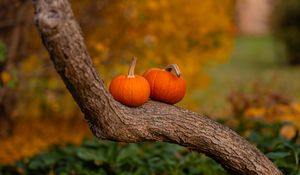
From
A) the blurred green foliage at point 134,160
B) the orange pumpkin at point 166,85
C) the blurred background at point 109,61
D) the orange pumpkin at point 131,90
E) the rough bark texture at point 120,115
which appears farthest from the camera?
the blurred background at point 109,61

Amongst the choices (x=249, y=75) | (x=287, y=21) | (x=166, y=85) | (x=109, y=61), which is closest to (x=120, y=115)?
(x=166, y=85)

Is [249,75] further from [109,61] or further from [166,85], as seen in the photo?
[166,85]

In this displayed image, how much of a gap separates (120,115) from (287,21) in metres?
12.3

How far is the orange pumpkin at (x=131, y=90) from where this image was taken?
2.57 meters

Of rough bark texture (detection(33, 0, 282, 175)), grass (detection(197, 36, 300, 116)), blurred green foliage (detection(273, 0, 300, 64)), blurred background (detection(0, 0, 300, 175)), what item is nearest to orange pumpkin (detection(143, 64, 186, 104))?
rough bark texture (detection(33, 0, 282, 175))

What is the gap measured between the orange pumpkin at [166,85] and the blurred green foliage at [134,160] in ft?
2.66

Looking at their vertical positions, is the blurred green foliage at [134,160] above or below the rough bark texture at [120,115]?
below

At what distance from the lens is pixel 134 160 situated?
→ 3732mm

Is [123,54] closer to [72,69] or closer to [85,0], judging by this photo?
[85,0]

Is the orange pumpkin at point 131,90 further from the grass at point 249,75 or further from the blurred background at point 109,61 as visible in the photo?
the grass at point 249,75

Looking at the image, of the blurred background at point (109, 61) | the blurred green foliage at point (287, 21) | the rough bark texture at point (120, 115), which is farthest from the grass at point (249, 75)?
the rough bark texture at point (120, 115)

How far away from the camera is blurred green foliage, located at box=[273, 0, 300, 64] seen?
46.0ft

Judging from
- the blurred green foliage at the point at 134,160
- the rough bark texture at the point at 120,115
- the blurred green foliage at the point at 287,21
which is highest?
the blurred green foliage at the point at 287,21

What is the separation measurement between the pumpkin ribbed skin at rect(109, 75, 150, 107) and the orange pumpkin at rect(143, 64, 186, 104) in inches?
2.8
